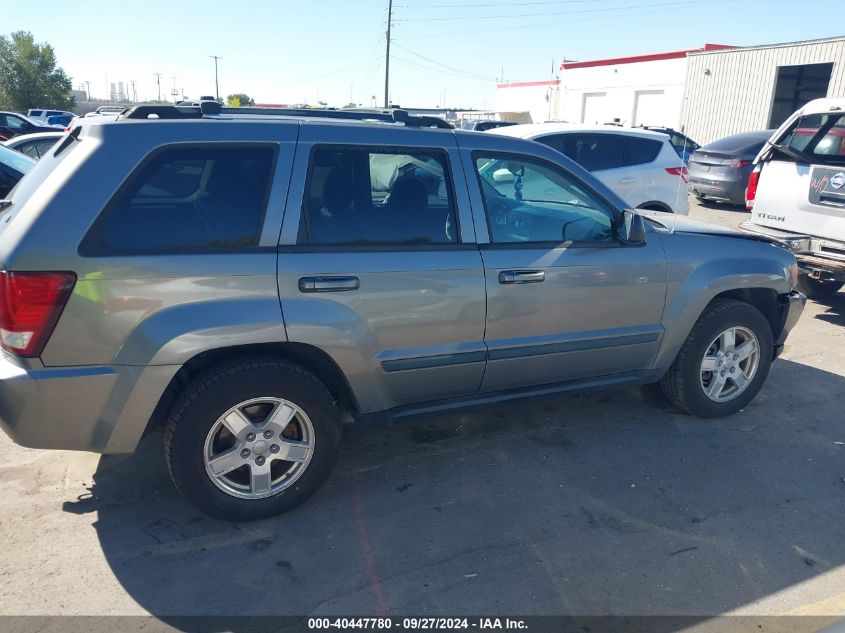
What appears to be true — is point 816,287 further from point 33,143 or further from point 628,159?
point 33,143

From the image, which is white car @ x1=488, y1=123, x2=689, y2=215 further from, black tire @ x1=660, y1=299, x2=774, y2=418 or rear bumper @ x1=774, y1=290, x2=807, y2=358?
black tire @ x1=660, y1=299, x2=774, y2=418

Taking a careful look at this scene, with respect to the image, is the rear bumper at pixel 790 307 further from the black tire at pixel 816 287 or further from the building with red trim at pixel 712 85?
the building with red trim at pixel 712 85

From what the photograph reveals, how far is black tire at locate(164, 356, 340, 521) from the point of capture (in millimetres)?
3002

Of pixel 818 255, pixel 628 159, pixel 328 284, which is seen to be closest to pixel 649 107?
pixel 628 159

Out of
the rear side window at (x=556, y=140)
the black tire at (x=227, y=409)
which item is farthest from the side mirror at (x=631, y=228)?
the rear side window at (x=556, y=140)

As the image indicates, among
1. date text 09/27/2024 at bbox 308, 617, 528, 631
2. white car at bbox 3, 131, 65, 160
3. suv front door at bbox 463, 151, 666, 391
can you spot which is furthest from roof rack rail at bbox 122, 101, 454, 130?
white car at bbox 3, 131, 65, 160

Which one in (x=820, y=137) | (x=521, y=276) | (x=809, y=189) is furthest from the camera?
(x=820, y=137)

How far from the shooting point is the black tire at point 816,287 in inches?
292

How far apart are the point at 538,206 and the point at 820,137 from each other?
433 centimetres

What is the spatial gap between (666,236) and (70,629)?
368 cm

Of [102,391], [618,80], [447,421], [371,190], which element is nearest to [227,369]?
[102,391]

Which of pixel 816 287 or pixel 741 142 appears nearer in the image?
pixel 816 287

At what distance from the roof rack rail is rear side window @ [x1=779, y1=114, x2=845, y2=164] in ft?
15.7

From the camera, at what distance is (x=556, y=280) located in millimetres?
3660
